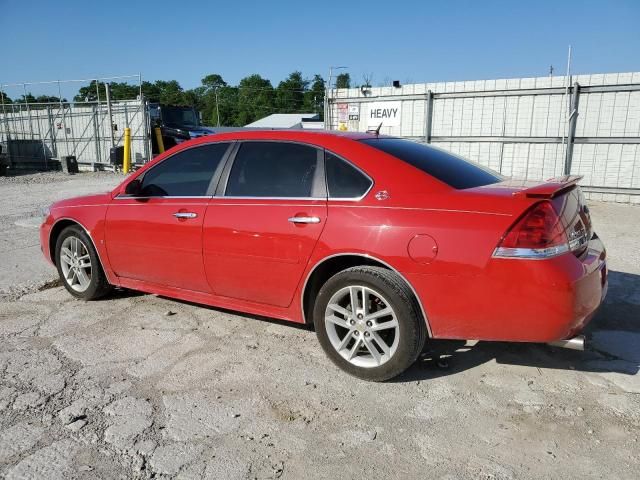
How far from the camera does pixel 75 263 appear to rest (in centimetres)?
488

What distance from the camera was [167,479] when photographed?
238 centimetres

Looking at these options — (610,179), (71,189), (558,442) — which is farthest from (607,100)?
(71,189)

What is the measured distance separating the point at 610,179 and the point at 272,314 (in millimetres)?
9367

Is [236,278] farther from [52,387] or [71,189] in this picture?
[71,189]

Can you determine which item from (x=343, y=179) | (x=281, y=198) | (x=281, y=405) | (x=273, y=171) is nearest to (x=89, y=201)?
(x=273, y=171)

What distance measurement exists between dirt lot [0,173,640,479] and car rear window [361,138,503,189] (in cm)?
123

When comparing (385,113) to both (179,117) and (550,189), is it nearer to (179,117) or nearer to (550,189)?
(550,189)

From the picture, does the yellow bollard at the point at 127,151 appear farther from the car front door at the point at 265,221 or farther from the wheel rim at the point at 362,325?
the wheel rim at the point at 362,325

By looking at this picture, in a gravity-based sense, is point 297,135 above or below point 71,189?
above

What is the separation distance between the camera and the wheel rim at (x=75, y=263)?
4.83 m

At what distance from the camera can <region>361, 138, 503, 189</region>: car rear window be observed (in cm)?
332

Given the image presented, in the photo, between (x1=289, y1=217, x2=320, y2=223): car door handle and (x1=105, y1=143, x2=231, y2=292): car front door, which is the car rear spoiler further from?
(x1=105, y1=143, x2=231, y2=292): car front door

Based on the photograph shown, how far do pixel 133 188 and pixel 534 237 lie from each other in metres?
3.18

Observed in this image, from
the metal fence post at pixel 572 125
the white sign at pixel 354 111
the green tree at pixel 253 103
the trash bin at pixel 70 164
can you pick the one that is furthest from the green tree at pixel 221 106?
the metal fence post at pixel 572 125
